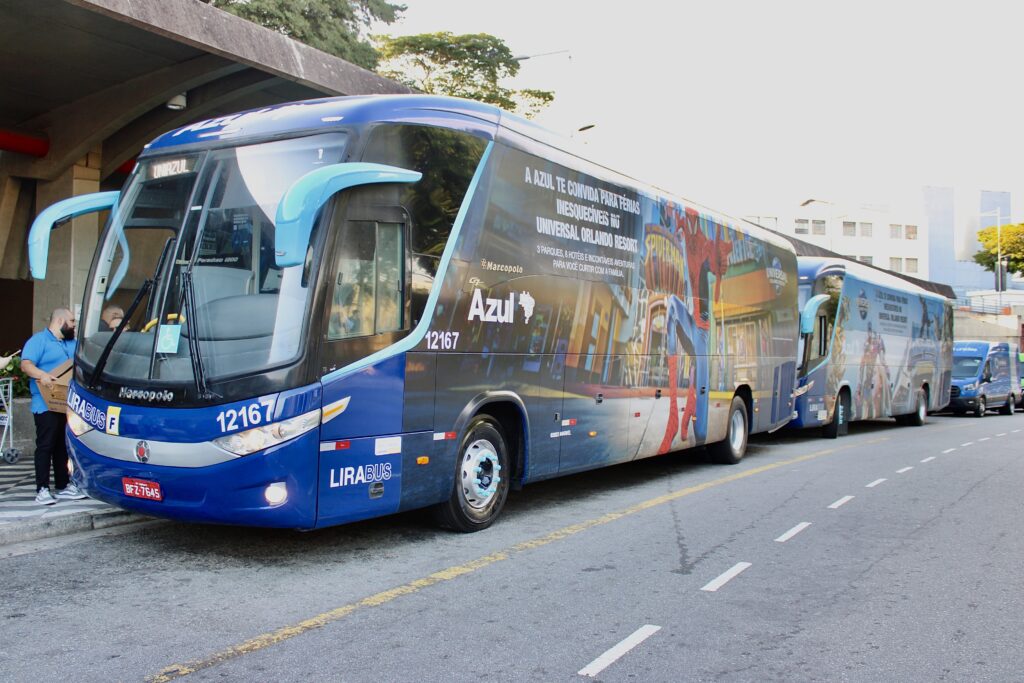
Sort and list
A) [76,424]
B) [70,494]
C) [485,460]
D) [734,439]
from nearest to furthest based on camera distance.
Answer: [76,424] < [485,460] < [70,494] < [734,439]

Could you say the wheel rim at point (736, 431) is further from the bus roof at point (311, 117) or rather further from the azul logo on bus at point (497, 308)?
the bus roof at point (311, 117)

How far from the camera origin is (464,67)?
35156 mm

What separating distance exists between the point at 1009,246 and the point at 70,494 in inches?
3090

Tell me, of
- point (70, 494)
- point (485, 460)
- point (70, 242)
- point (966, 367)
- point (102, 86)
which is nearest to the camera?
point (485, 460)

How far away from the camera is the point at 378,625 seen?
5266 millimetres

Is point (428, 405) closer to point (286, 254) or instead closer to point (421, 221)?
point (421, 221)

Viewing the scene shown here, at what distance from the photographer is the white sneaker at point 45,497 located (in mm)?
8250

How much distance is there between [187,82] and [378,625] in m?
11.2

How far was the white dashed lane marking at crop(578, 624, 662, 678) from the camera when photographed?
4.59 meters

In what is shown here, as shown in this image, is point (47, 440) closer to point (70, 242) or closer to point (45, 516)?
point (45, 516)

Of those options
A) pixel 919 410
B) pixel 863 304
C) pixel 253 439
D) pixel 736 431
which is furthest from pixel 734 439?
pixel 919 410

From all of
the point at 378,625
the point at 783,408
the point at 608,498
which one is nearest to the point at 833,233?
the point at 783,408

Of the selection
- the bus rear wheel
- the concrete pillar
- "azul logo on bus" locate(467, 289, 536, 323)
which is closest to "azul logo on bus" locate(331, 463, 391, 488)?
"azul logo on bus" locate(467, 289, 536, 323)

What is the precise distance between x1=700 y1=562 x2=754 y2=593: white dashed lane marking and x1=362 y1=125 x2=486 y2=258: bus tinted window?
10.3 feet
